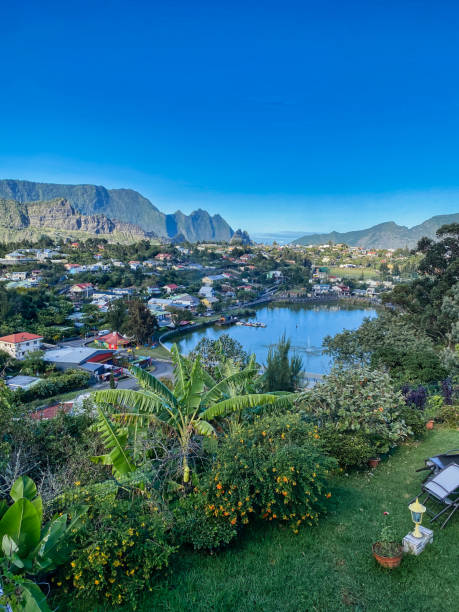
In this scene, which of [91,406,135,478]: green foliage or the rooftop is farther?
the rooftop

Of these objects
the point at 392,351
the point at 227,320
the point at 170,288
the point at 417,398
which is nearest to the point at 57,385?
the point at 392,351

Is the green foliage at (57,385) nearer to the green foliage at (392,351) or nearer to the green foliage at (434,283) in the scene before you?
the green foliage at (392,351)

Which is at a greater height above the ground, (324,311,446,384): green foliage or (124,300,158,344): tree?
(324,311,446,384): green foliage

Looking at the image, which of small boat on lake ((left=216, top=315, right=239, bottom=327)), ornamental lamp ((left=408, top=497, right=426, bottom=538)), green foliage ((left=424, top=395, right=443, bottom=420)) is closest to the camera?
ornamental lamp ((left=408, top=497, right=426, bottom=538))

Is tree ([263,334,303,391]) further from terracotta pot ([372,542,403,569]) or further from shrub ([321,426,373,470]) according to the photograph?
terracotta pot ([372,542,403,569])

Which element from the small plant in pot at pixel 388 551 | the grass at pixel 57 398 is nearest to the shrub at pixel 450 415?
the small plant in pot at pixel 388 551

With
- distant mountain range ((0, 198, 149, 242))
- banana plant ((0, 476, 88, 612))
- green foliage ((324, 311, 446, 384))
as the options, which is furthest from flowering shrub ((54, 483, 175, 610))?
distant mountain range ((0, 198, 149, 242))

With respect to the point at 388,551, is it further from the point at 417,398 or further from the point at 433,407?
the point at 433,407
